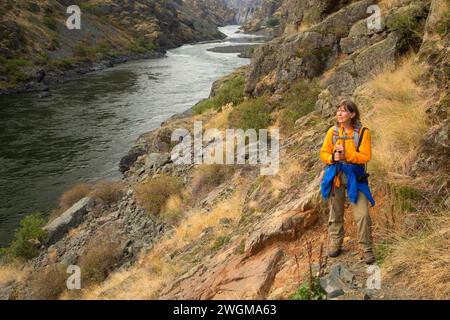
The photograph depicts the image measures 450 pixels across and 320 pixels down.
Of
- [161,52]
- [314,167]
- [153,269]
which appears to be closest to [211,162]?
[153,269]

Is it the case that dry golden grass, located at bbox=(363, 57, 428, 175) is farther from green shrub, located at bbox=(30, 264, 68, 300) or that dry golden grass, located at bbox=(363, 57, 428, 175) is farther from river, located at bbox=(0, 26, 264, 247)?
river, located at bbox=(0, 26, 264, 247)

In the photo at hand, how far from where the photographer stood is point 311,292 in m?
4.79

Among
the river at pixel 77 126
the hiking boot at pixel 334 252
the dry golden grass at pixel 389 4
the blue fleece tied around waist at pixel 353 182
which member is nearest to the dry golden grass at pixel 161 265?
the hiking boot at pixel 334 252

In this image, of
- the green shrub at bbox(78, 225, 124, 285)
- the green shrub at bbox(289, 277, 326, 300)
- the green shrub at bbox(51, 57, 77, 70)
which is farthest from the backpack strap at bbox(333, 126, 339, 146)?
the green shrub at bbox(51, 57, 77, 70)

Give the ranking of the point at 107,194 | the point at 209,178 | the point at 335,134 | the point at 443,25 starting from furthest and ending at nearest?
1. the point at 107,194
2. the point at 209,178
3. the point at 443,25
4. the point at 335,134

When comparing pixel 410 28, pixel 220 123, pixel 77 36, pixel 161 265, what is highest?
pixel 77 36

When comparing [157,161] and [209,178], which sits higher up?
[209,178]

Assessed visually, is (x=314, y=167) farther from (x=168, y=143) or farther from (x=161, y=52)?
(x=161, y=52)

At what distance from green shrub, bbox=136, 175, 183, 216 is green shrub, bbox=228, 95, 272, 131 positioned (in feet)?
12.0

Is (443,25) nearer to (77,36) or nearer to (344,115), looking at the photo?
(344,115)

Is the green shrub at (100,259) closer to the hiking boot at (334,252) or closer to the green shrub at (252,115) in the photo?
the green shrub at (252,115)

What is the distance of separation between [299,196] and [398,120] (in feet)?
7.23

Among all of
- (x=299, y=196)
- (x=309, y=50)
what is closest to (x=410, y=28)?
(x=309, y=50)
